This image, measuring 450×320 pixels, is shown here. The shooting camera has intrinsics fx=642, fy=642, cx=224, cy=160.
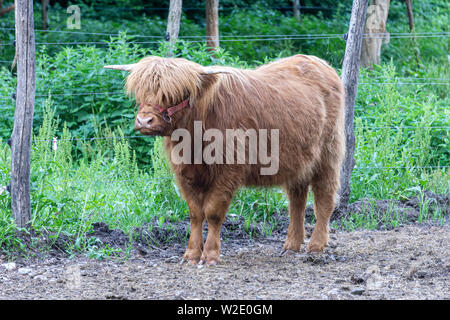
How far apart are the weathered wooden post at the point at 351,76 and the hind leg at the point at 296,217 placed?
1152mm

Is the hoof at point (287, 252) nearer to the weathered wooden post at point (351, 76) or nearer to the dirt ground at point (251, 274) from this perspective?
the dirt ground at point (251, 274)

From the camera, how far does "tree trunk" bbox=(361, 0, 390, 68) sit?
11.3 metres

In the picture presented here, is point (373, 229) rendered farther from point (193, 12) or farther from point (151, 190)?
point (193, 12)

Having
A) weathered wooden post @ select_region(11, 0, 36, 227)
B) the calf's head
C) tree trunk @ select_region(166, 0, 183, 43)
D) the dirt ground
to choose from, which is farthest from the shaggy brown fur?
tree trunk @ select_region(166, 0, 183, 43)

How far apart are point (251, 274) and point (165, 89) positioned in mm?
1506

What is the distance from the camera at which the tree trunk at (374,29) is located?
36.9 feet

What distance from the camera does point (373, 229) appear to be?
21.1ft

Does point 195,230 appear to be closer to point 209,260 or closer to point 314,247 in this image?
point 209,260

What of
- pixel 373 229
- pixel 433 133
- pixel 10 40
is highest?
pixel 10 40

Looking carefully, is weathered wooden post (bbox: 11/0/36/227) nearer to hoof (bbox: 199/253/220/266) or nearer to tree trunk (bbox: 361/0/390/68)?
hoof (bbox: 199/253/220/266)

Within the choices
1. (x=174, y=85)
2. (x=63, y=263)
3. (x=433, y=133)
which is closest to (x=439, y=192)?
(x=433, y=133)

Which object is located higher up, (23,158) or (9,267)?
(23,158)

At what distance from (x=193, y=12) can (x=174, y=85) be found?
10439 millimetres

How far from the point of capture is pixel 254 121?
199 inches
